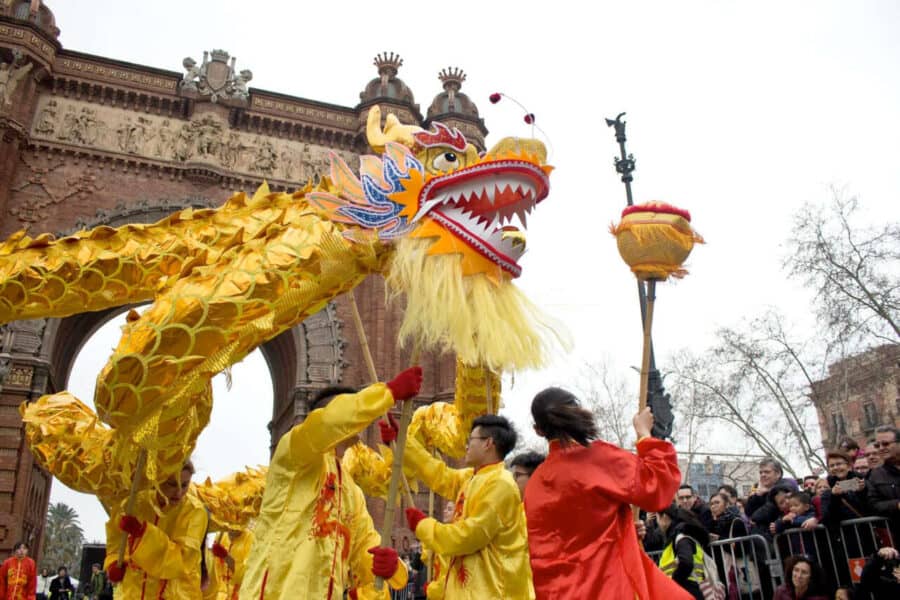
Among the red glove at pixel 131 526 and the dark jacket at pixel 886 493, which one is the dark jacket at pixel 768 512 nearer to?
the dark jacket at pixel 886 493

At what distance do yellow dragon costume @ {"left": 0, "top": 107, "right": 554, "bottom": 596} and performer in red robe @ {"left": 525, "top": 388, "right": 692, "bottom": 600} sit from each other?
0.73m

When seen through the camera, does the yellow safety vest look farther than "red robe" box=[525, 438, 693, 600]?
Yes

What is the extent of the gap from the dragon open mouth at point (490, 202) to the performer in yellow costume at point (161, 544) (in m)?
2.71

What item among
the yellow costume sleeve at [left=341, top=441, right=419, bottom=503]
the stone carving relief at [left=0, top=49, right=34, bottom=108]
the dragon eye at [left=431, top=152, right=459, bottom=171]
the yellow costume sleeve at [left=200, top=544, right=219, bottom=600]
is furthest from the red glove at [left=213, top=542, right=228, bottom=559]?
the stone carving relief at [left=0, top=49, right=34, bottom=108]

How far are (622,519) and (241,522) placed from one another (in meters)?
5.04

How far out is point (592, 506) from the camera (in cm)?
319

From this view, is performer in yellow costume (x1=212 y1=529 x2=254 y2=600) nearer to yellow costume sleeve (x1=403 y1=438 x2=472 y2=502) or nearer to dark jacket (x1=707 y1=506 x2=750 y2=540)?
yellow costume sleeve (x1=403 y1=438 x2=472 y2=502)

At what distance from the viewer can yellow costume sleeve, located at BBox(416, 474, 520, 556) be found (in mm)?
3564

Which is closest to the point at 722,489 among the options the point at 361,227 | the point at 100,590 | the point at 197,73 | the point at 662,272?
the point at 662,272

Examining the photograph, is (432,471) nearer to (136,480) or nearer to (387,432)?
(387,432)

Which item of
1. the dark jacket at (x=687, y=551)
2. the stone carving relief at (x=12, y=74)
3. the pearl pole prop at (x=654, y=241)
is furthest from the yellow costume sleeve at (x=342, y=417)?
the stone carving relief at (x=12, y=74)

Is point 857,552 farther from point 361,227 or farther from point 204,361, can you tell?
point 204,361

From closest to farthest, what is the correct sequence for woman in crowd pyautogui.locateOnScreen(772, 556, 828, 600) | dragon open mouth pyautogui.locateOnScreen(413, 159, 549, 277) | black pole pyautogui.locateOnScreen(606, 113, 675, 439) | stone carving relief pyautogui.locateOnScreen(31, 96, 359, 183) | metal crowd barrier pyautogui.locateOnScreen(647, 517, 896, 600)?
dragon open mouth pyautogui.locateOnScreen(413, 159, 549, 277)
woman in crowd pyautogui.locateOnScreen(772, 556, 828, 600)
metal crowd barrier pyautogui.locateOnScreen(647, 517, 896, 600)
black pole pyautogui.locateOnScreen(606, 113, 675, 439)
stone carving relief pyautogui.locateOnScreen(31, 96, 359, 183)

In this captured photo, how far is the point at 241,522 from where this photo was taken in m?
7.21
